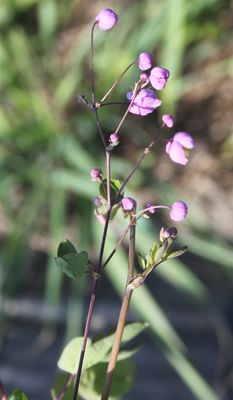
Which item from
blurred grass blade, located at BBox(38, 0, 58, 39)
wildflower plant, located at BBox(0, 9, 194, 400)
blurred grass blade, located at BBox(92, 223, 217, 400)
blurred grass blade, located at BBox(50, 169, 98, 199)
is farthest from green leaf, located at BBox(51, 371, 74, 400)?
blurred grass blade, located at BBox(38, 0, 58, 39)

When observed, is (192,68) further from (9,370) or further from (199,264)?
(9,370)

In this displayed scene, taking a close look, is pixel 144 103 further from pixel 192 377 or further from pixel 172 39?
pixel 172 39

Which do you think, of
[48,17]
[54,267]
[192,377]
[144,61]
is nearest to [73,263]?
[144,61]

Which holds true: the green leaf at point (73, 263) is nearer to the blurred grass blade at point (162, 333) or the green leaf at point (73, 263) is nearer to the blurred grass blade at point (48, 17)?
the blurred grass blade at point (162, 333)

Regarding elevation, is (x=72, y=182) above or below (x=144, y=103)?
above

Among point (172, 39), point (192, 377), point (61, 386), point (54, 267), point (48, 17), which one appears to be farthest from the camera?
point (48, 17)
